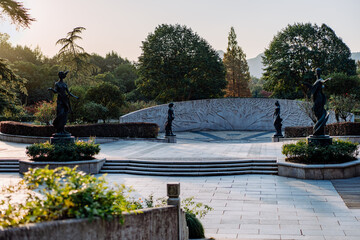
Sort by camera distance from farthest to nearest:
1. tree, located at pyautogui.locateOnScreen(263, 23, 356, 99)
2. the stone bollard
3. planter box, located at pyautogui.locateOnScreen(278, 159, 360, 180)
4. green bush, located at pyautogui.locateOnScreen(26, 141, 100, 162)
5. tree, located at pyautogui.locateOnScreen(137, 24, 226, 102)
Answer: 1. tree, located at pyautogui.locateOnScreen(263, 23, 356, 99)
2. tree, located at pyautogui.locateOnScreen(137, 24, 226, 102)
3. green bush, located at pyautogui.locateOnScreen(26, 141, 100, 162)
4. planter box, located at pyautogui.locateOnScreen(278, 159, 360, 180)
5. the stone bollard

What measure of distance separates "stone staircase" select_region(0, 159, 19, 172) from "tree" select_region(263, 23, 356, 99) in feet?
106

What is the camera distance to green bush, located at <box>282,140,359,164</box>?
11328mm

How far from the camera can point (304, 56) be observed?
1570 inches

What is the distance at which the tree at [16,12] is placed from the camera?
11.8m

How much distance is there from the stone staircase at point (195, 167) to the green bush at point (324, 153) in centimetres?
98

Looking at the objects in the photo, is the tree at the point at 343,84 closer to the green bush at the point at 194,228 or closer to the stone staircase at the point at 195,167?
the stone staircase at the point at 195,167

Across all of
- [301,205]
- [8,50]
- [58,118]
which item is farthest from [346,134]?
[8,50]

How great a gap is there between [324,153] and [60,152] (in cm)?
881

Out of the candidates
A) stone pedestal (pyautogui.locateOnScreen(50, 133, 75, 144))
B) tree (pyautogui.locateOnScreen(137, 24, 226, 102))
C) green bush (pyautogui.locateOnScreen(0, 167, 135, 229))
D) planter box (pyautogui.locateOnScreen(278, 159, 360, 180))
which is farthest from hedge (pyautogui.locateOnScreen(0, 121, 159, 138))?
green bush (pyautogui.locateOnScreen(0, 167, 135, 229))

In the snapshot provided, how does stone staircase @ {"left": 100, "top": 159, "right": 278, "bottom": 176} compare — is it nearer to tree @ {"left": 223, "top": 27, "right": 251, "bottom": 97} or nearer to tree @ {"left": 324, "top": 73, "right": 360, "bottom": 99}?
tree @ {"left": 324, "top": 73, "right": 360, "bottom": 99}

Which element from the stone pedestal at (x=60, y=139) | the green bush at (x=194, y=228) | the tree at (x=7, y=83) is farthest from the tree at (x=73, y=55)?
the green bush at (x=194, y=228)

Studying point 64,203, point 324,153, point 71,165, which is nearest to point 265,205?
point 324,153

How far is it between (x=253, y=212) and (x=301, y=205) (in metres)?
1.25

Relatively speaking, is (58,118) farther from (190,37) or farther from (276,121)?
(190,37)
